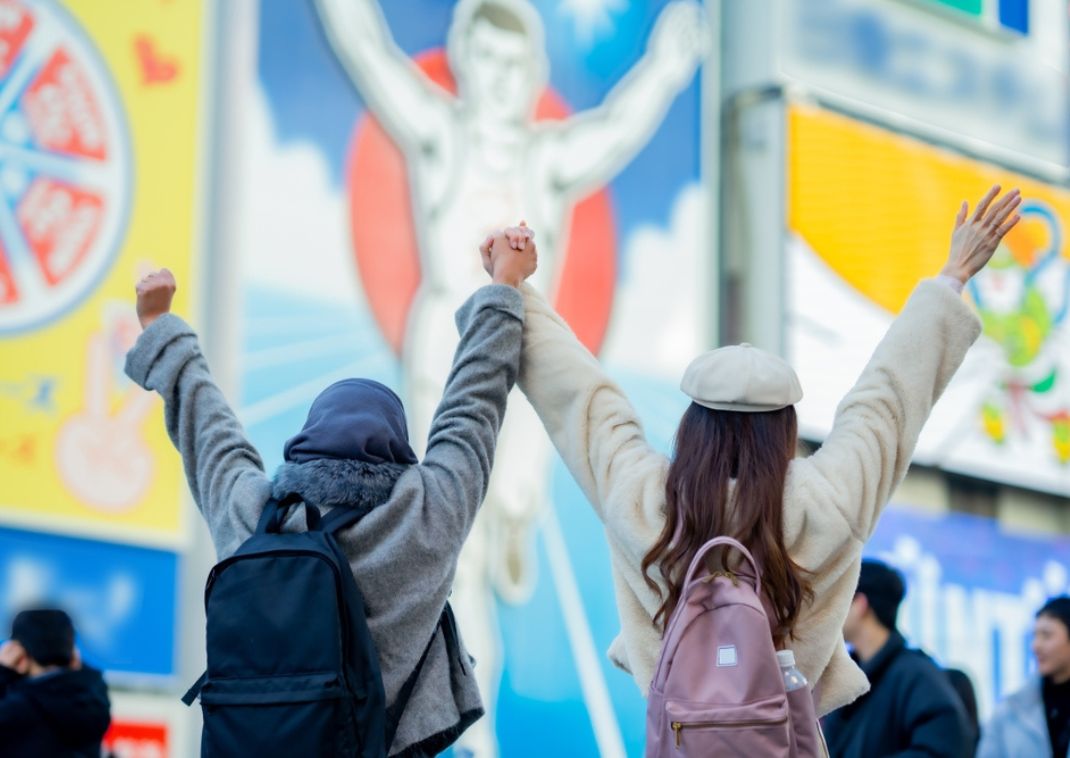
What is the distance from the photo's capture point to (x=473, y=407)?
9.59 ft

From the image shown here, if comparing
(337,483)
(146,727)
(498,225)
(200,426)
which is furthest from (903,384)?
(498,225)

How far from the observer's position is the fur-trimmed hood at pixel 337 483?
2760 millimetres

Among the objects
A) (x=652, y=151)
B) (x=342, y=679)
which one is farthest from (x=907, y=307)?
(x=652, y=151)

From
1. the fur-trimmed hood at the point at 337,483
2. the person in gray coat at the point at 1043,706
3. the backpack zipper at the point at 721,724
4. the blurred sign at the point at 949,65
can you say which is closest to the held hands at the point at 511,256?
the fur-trimmed hood at the point at 337,483

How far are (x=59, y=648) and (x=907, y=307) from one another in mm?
2725

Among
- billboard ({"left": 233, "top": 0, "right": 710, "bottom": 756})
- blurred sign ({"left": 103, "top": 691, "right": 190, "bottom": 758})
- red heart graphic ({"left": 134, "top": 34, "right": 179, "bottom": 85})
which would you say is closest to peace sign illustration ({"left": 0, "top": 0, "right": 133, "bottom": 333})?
red heart graphic ({"left": 134, "top": 34, "right": 179, "bottom": 85})

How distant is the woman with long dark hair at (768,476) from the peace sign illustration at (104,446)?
3.92 m

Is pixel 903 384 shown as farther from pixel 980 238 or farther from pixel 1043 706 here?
pixel 1043 706

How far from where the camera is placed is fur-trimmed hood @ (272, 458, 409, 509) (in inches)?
109

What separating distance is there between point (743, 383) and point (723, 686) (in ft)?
1.63

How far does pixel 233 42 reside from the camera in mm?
7316

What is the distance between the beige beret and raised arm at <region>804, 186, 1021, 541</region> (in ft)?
0.42

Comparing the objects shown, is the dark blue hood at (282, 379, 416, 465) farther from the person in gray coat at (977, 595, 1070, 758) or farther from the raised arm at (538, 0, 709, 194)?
the raised arm at (538, 0, 709, 194)

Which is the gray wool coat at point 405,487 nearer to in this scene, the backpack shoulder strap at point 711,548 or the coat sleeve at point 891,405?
the backpack shoulder strap at point 711,548
